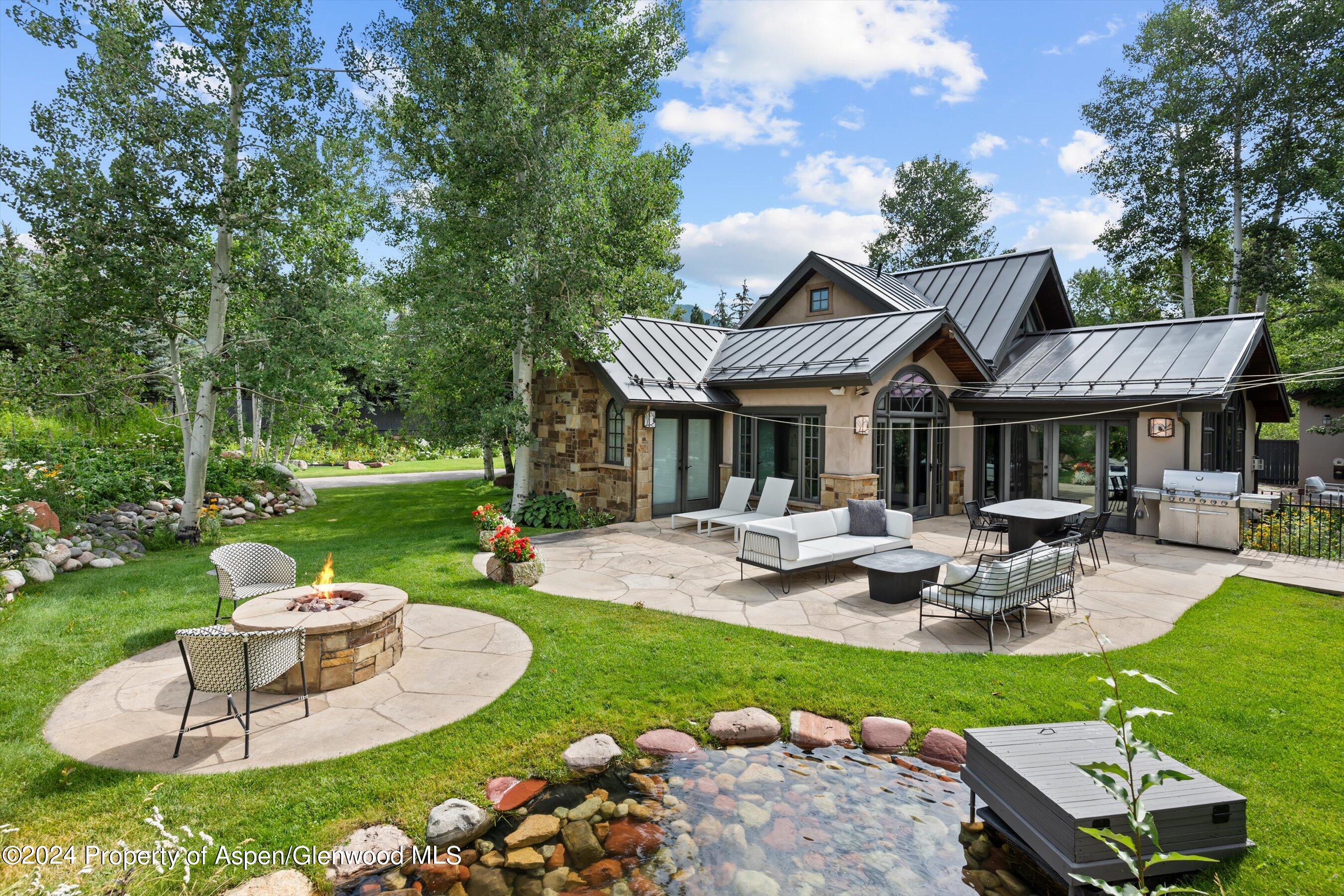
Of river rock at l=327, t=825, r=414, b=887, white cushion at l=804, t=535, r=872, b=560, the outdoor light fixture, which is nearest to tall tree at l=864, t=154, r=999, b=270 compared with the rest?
the outdoor light fixture

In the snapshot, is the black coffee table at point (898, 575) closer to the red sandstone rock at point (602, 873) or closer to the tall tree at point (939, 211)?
the red sandstone rock at point (602, 873)

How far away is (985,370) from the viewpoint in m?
13.5

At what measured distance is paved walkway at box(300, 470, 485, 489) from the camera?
62.2 feet

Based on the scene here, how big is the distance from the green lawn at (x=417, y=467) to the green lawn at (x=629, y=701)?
46.5 feet

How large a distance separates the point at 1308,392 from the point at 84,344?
28.5 m

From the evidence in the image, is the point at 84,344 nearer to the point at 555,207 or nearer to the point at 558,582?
the point at 555,207

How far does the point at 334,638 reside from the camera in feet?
17.0

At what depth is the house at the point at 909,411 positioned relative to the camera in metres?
11.7

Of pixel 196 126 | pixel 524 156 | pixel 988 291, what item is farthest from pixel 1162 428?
pixel 196 126

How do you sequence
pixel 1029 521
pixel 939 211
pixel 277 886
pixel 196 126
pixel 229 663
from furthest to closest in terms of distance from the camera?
pixel 939 211 < pixel 1029 521 < pixel 196 126 < pixel 229 663 < pixel 277 886

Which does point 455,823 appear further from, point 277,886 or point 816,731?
point 816,731

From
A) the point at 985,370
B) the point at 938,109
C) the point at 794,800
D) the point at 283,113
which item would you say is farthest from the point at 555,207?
the point at 794,800

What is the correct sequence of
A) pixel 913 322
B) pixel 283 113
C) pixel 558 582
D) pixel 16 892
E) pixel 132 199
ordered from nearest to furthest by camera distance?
1. pixel 16 892
2. pixel 558 582
3. pixel 132 199
4. pixel 283 113
5. pixel 913 322

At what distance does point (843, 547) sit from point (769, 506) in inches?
109
